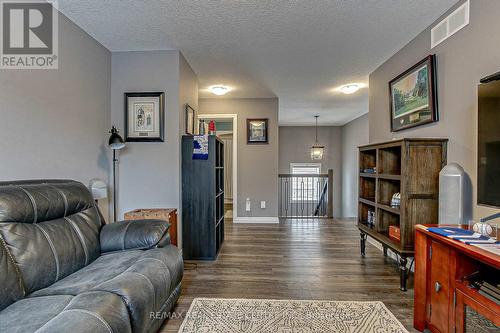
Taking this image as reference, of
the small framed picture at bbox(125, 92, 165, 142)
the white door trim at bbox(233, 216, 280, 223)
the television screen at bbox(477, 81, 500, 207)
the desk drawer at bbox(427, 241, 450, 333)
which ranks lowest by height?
the white door trim at bbox(233, 216, 280, 223)

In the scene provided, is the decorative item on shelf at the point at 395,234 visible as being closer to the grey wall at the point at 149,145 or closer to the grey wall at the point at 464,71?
the grey wall at the point at 464,71

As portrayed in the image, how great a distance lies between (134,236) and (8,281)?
776 millimetres

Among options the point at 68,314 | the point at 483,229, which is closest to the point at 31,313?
the point at 68,314

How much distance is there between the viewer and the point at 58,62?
7.42ft

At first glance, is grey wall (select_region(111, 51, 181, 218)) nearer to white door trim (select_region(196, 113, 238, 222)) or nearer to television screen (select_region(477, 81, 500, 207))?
white door trim (select_region(196, 113, 238, 222))

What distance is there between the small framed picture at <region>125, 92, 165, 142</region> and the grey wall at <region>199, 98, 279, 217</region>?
86.0 inches

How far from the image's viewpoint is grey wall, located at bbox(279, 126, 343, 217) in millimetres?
8602

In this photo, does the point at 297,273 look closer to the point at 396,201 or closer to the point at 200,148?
the point at 396,201

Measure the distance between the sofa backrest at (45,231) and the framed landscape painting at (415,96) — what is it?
10.7ft

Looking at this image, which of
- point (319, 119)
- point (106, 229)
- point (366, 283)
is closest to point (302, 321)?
point (366, 283)

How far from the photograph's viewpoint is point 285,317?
192 cm

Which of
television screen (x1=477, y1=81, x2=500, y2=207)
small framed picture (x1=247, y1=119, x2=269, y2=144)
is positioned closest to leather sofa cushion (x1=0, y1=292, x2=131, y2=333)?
television screen (x1=477, y1=81, x2=500, y2=207)

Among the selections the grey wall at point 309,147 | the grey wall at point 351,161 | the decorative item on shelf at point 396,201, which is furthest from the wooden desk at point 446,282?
the grey wall at point 309,147

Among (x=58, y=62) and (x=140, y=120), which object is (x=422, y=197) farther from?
(x=58, y=62)
